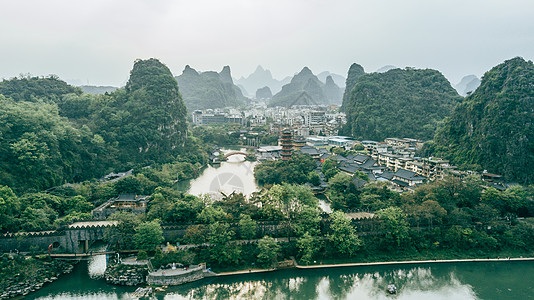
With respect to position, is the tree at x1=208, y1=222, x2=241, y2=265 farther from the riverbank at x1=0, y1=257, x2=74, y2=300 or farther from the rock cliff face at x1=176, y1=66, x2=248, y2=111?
the rock cliff face at x1=176, y1=66, x2=248, y2=111

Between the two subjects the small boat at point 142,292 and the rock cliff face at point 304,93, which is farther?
the rock cliff face at point 304,93

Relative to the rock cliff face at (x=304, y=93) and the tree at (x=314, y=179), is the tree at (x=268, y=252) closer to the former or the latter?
the tree at (x=314, y=179)

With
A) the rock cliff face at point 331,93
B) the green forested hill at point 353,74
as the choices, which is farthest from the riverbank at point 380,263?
the rock cliff face at point 331,93

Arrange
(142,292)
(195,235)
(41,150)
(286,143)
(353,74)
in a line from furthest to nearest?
(353,74) < (286,143) < (41,150) < (195,235) < (142,292)

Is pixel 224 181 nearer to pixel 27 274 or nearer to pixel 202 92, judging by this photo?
pixel 27 274

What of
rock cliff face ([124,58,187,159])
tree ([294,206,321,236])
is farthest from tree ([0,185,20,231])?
rock cliff face ([124,58,187,159])

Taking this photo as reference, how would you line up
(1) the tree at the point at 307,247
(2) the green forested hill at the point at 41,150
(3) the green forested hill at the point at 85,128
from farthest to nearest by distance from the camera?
(3) the green forested hill at the point at 85,128 → (2) the green forested hill at the point at 41,150 → (1) the tree at the point at 307,247

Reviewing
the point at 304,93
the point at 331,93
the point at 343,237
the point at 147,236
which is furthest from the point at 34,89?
the point at 331,93
